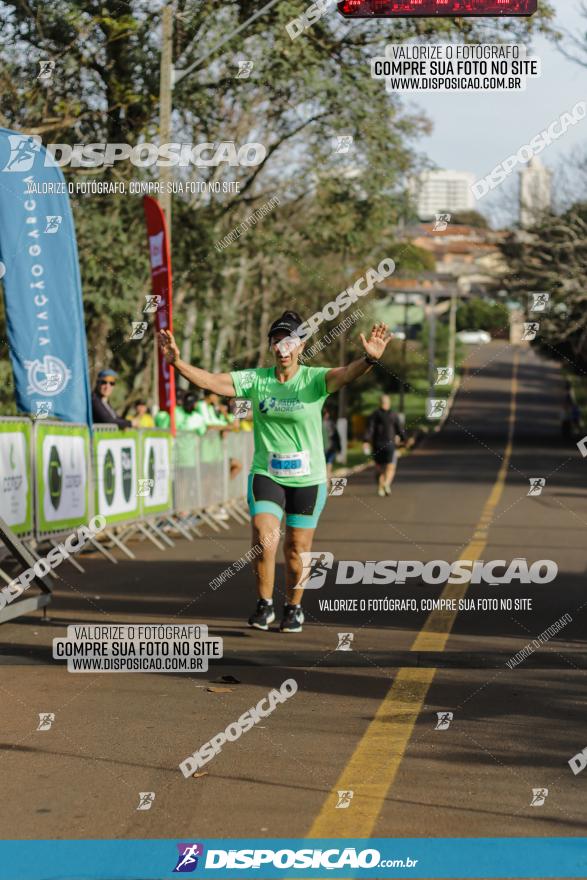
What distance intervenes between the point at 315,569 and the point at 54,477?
245 cm

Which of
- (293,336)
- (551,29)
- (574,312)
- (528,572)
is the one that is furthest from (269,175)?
(293,336)

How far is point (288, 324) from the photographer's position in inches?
380

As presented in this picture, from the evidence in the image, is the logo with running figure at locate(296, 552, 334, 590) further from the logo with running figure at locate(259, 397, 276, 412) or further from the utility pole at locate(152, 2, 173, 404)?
the utility pole at locate(152, 2, 173, 404)

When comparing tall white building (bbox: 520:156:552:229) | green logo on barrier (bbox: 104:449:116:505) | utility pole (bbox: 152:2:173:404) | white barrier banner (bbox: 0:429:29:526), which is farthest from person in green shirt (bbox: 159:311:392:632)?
tall white building (bbox: 520:156:552:229)

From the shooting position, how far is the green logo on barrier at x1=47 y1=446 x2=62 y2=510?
43.3ft

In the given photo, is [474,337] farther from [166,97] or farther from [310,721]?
[310,721]

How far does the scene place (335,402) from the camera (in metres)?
69.3

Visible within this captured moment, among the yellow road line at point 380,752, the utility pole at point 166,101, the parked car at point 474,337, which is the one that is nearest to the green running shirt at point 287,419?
the yellow road line at point 380,752

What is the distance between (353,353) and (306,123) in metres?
40.4

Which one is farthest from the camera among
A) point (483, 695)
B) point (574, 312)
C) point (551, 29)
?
point (574, 312)

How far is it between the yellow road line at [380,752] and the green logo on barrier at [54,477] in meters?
4.11

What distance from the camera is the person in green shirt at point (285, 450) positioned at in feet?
31.8

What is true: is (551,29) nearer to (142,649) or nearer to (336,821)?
(142,649)

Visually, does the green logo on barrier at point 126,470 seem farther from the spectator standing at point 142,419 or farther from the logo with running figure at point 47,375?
the spectator standing at point 142,419
